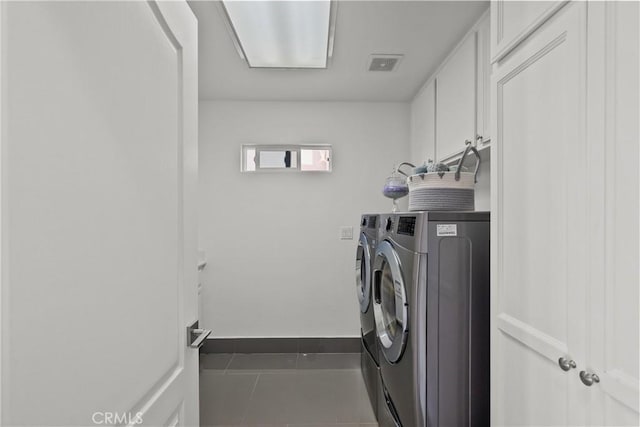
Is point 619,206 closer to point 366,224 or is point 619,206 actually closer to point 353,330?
point 366,224

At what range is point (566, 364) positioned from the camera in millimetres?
811

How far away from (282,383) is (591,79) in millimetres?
2623

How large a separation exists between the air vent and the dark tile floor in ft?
7.68

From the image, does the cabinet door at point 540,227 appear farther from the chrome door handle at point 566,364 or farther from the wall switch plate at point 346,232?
the wall switch plate at point 346,232

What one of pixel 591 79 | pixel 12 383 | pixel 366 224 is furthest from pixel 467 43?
pixel 12 383

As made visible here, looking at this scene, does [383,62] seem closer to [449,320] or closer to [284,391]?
[449,320]

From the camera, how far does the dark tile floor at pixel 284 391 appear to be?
2.14 m

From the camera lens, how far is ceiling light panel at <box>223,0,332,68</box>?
1698mm

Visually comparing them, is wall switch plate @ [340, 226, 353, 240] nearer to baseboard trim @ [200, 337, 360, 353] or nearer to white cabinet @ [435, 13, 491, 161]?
baseboard trim @ [200, 337, 360, 353]

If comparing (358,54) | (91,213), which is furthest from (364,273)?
(91,213)

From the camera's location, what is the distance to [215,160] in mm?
3217

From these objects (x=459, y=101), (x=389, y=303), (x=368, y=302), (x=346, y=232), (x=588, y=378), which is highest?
(x=459, y=101)

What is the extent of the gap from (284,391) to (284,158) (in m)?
1.97

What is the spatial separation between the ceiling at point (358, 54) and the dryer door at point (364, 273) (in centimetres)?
124
